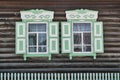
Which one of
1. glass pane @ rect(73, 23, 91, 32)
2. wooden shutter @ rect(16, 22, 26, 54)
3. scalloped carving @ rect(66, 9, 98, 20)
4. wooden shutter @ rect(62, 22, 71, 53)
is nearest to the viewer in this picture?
wooden shutter @ rect(16, 22, 26, 54)

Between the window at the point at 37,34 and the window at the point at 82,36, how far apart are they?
742 millimetres

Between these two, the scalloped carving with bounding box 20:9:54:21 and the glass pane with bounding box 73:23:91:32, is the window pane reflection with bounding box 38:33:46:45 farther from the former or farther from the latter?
the glass pane with bounding box 73:23:91:32

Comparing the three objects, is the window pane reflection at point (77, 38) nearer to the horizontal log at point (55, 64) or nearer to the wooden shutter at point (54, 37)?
the wooden shutter at point (54, 37)

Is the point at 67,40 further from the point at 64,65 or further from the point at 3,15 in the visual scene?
the point at 3,15

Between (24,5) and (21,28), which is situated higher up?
A: (24,5)

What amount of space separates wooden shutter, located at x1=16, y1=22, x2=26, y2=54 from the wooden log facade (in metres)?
0.23

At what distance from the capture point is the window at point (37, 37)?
41.0 feet

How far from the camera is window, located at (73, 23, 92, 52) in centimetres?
1253

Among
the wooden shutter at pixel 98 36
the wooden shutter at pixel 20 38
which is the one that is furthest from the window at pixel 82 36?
the wooden shutter at pixel 20 38

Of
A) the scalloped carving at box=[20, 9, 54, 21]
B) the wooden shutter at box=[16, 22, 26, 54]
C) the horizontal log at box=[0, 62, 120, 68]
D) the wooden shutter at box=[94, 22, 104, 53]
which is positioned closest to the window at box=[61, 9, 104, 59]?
the wooden shutter at box=[94, 22, 104, 53]

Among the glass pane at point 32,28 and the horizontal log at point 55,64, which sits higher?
the glass pane at point 32,28

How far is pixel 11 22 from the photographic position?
40.9ft

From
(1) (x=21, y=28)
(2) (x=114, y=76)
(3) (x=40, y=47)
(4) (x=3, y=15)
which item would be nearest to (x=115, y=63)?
(2) (x=114, y=76)

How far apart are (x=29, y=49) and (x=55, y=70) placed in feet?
4.32
